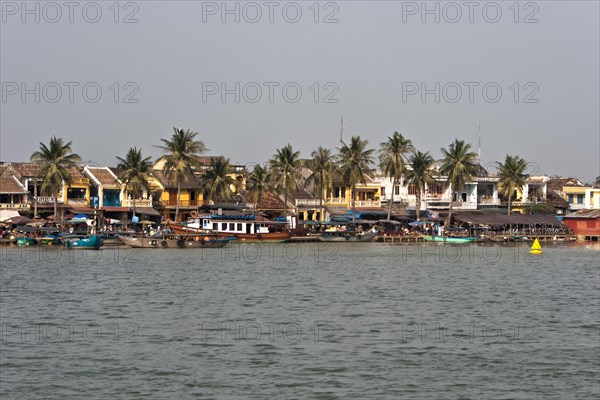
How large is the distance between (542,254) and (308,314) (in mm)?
44195

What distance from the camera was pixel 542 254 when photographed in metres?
78.0

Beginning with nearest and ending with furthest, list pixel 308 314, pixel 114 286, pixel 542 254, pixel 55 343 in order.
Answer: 1. pixel 55 343
2. pixel 308 314
3. pixel 114 286
4. pixel 542 254

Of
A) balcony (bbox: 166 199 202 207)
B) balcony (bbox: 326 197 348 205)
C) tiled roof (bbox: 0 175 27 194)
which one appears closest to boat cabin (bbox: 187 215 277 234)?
balcony (bbox: 166 199 202 207)

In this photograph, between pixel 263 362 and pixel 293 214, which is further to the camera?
pixel 293 214

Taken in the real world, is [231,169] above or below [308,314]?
above

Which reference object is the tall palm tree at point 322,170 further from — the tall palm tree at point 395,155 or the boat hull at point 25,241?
the boat hull at point 25,241

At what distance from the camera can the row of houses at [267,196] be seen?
89312 mm

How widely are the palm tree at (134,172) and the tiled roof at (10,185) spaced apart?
338 inches

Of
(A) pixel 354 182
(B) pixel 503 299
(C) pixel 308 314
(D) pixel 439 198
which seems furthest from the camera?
(D) pixel 439 198

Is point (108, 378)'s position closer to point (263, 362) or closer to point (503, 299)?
point (263, 362)

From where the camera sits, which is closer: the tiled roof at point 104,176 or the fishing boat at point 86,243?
the fishing boat at point 86,243

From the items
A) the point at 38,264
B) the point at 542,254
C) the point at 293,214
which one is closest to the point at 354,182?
the point at 293,214

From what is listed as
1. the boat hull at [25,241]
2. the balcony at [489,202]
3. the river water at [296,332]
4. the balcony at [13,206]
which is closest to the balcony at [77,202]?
the balcony at [13,206]

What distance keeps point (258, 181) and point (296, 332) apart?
6234 cm
